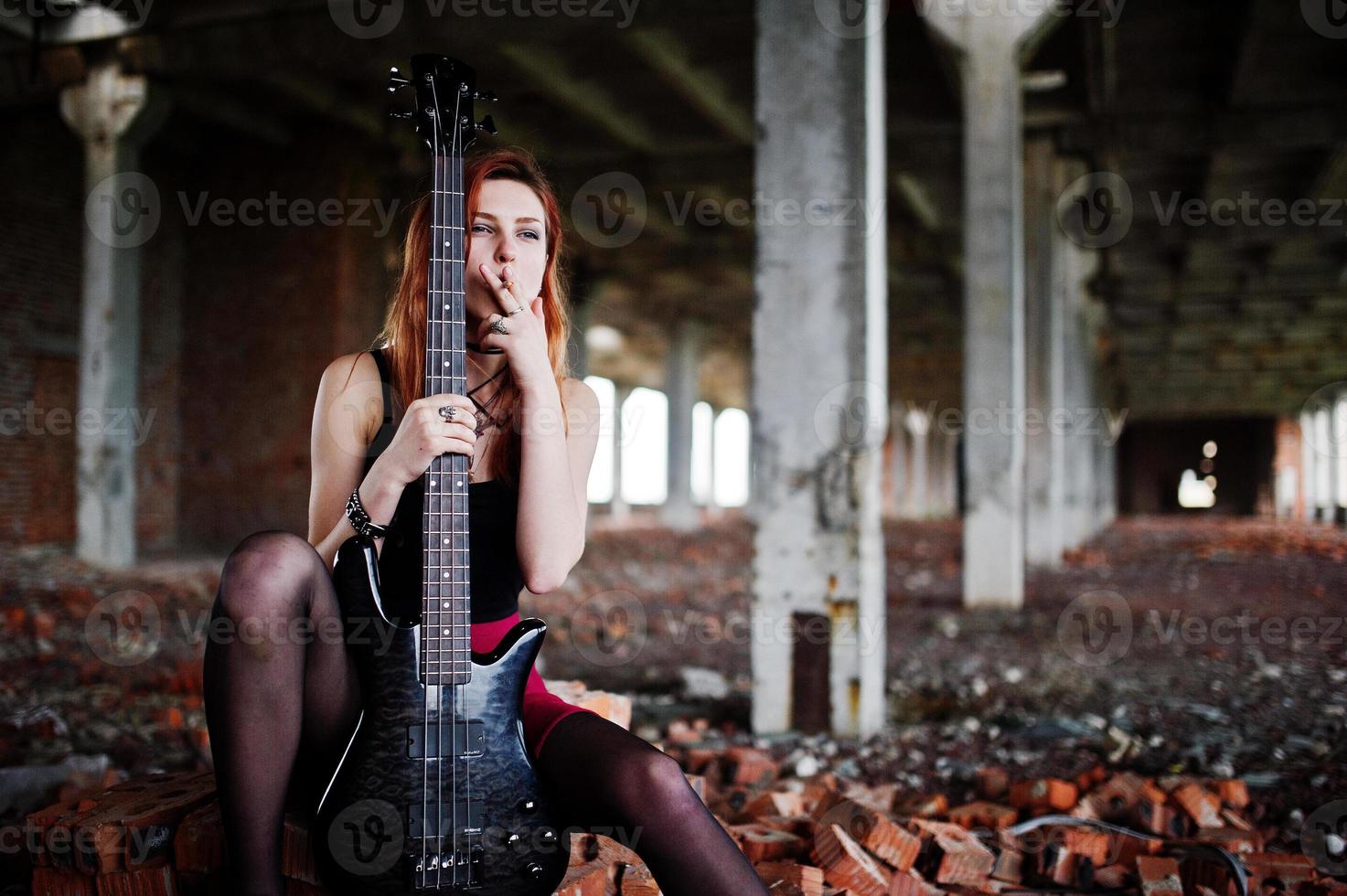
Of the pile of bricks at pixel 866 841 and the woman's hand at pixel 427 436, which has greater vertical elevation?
the woman's hand at pixel 427 436

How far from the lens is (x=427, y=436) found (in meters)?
1.67

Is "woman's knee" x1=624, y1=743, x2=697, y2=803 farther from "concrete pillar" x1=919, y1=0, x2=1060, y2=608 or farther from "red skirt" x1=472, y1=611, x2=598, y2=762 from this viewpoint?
"concrete pillar" x1=919, y1=0, x2=1060, y2=608

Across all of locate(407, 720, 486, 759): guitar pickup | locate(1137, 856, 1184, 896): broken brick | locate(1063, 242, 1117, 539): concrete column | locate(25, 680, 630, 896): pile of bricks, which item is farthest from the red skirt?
locate(1063, 242, 1117, 539): concrete column

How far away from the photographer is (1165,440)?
40.6 m

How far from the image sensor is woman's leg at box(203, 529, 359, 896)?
156 centimetres

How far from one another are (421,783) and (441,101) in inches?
46.5

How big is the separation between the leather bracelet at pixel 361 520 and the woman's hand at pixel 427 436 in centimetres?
11

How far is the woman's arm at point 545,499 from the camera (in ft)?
5.90

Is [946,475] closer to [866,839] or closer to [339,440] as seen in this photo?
[866,839]

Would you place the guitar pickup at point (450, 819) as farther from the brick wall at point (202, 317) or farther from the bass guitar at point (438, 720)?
the brick wall at point (202, 317)

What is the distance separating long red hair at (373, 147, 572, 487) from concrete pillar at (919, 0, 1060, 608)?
275 inches

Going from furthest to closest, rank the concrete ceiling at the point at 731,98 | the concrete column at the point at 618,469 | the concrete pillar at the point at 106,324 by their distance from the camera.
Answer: the concrete column at the point at 618,469 < the concrete pillar at the point at 106,324 < the concrete ceiling at the point at 731,98

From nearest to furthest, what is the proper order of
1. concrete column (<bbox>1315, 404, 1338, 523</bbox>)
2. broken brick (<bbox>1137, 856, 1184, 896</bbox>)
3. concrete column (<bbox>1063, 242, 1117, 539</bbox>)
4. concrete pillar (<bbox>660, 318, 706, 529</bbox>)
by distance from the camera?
1. broken brick (<bbox>1137, 856, 1184, 896</bbox>)
2. concrete column (<bbox>1063, 242, 1117, 539</bbox>)
3. concrete pillar (<bbox>660, 318, 706, 529</bbox>)
4. concrete column (<bbox>1315, 404, 1338, 523</bbox>)

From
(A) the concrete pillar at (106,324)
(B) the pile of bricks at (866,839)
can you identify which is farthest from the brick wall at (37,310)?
(B) the pile of bricks at (866,839)
